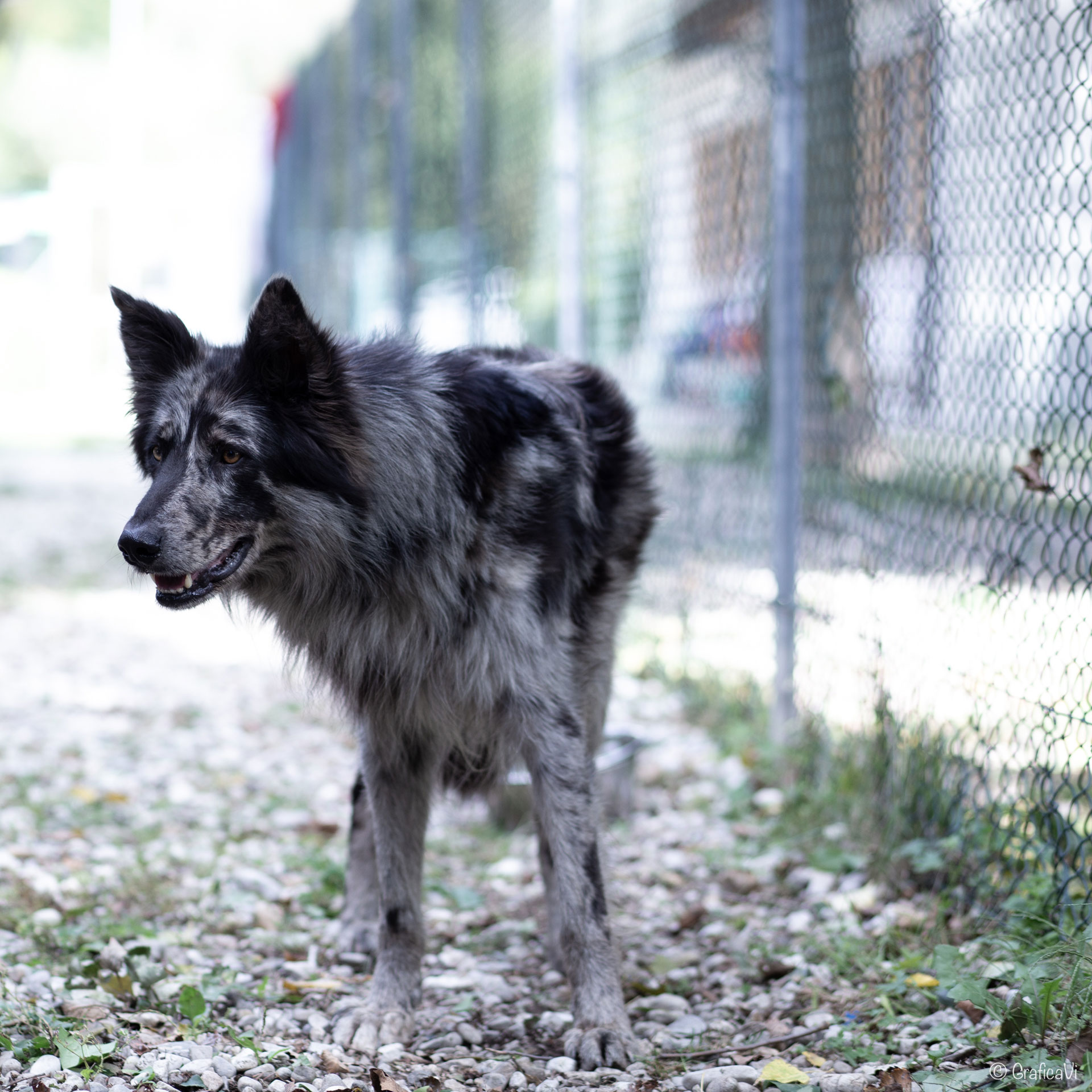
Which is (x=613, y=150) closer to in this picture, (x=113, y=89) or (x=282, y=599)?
(x=282, y=599)

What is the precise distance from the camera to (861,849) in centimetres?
454

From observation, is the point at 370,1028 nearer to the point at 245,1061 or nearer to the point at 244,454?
the point at 245,1061

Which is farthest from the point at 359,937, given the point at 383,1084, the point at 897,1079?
the point at 897,1079

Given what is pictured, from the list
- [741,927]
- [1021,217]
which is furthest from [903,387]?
[741,927]

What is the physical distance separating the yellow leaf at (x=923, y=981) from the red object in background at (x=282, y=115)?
21.6 m

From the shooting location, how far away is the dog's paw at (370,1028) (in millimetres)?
3346

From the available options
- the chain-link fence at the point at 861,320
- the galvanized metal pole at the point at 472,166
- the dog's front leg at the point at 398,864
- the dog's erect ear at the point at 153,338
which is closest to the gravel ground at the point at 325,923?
the dog's front leg at the point at 398,864

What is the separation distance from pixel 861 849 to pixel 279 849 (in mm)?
2255

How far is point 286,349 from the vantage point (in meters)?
3.21

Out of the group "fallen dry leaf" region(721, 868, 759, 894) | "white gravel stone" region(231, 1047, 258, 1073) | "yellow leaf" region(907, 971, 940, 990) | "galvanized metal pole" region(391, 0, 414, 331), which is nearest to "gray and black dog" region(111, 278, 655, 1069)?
"white gravel stone" region(231, 1047, 258, 1073)

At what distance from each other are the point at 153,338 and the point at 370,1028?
2.00 m

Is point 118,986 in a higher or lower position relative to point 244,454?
lower

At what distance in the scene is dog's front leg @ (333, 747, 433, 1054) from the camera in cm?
361

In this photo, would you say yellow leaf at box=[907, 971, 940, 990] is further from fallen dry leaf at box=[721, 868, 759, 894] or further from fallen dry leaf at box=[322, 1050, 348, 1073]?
fallen dry leaf at box=[322, 1050, 348, 1073]
